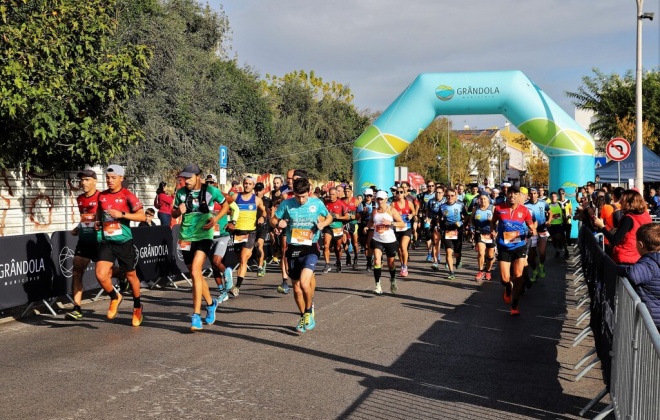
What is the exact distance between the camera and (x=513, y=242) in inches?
443

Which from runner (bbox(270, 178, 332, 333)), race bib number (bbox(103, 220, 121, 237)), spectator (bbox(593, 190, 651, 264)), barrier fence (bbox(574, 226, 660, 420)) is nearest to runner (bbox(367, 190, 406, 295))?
runner (bbox(270, 178, 332, 333))

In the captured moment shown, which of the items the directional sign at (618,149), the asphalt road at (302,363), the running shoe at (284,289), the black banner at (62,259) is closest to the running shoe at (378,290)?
the asphalt road at (302,363)

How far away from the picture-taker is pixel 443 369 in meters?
7.35

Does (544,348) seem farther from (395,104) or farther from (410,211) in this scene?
(395,104)

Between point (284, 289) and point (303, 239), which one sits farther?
point (284, 289)

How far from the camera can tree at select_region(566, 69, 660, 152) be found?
143 feet

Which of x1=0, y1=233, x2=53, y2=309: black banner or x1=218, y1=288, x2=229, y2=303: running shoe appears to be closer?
x1=0, y1=233, x2=53, y2=309: black banner

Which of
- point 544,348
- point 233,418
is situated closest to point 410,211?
point 544,348

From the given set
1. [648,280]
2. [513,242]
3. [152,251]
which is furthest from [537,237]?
[648,280]

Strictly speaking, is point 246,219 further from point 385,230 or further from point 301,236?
point 301,236

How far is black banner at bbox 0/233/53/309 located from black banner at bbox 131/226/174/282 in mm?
2105

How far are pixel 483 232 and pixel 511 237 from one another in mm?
3781

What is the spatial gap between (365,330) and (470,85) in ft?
61.1

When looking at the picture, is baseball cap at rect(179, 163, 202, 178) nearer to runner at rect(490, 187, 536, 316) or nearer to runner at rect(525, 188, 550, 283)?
runner at rect(490, 187, 536, 316)
